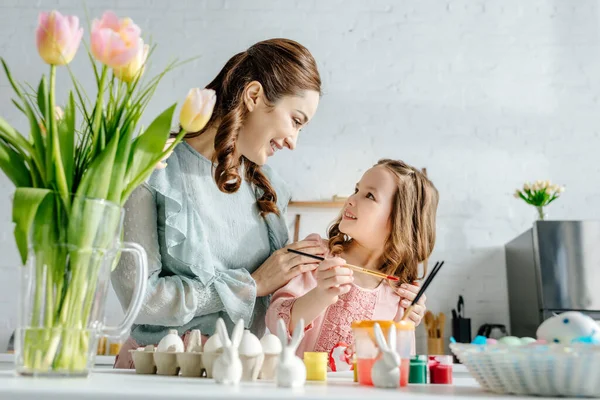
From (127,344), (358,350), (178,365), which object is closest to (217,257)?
(127,344)

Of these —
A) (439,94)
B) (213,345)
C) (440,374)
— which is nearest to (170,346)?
(213,345)

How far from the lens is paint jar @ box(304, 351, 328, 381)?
0.95 metres

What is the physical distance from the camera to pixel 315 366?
96 cm

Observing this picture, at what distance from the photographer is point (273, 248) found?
192cm

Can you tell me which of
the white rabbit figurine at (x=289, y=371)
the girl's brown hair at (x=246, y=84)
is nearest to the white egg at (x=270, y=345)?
the white rabbit figurine at (x=289, y=371)

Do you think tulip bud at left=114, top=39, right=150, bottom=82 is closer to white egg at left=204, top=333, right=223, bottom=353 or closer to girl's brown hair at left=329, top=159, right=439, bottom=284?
white egg at left=204, top=333, right=223, bottom=353

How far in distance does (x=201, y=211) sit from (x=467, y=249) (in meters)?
2.23

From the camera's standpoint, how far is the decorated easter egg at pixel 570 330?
812 mm

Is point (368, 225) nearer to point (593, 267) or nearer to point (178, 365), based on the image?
point (178, 365)

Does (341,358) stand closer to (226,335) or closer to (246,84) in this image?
(226,335)

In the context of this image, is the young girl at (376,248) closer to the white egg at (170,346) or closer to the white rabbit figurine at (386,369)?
the white egg at (170,346)

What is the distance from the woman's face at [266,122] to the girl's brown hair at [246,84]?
0.06 ft

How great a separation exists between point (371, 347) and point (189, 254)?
79 centimetres

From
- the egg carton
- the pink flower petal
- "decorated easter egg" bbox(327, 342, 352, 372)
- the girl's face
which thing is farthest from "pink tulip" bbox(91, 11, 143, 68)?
the girl's face
